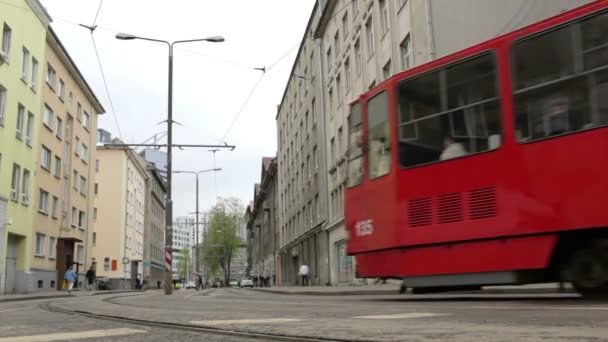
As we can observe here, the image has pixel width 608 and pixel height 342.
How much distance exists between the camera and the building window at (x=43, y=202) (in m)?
34.2

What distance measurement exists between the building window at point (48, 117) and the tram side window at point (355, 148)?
27684 millimetres

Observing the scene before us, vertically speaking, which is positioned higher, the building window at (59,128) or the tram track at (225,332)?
the building window at (59,128)

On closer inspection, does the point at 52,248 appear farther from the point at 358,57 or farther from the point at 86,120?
the point at 358,57

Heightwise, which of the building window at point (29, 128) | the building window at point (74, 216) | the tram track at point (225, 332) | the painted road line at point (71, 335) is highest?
the building window at point (29, 128)

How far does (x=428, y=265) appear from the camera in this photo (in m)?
9.72

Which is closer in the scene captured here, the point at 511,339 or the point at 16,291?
the point at 511,339

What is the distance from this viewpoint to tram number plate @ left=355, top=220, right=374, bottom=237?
1087cm

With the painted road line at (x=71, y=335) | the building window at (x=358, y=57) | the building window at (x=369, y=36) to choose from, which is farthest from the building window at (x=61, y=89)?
the painted road line at (x=71, y=335)

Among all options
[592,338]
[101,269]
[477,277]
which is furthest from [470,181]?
[101,269]

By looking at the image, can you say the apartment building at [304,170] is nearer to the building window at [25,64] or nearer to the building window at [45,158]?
the building window at [45,158]

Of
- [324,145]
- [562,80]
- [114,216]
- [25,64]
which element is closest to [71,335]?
[562,80]

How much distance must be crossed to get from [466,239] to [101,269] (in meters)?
59.6

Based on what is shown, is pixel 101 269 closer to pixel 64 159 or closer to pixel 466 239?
pixel 64 159

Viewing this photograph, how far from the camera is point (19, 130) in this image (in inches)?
1186
